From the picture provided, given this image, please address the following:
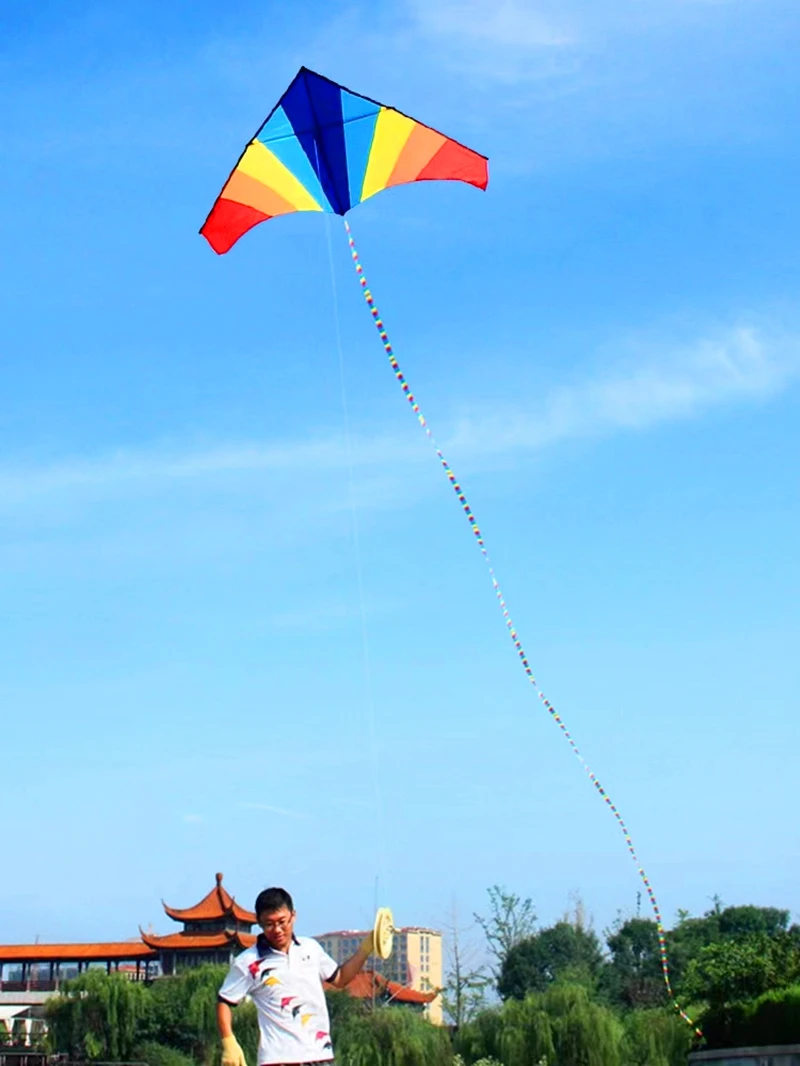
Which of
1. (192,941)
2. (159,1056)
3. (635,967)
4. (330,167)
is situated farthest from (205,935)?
(330,167)

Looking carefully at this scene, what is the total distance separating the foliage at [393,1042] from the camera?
28.1 metres

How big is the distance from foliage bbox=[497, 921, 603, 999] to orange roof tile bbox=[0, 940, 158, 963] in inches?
528

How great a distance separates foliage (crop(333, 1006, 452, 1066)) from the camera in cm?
2809

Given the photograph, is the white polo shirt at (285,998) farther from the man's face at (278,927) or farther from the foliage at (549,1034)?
the foliage at (549,1034)

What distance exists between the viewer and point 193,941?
146ft

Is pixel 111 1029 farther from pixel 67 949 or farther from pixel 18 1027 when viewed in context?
pixel 67 949

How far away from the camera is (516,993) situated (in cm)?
4959

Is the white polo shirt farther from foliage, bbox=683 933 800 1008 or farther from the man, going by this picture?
foliage, bbox=683 933 800 1008

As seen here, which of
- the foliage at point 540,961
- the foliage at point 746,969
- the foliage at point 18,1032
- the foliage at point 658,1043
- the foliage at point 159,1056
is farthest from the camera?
the foliage at point 540,961

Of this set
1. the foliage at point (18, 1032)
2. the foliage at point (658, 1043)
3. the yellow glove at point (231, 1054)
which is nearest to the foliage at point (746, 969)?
the foliage at point (658, 1043)

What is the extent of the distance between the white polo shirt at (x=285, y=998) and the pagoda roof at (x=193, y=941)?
39981mm

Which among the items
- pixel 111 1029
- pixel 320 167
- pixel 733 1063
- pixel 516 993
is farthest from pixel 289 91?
pixel 516 993

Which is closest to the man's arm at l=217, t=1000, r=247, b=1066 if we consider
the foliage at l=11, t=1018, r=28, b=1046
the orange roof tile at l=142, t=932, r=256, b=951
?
the foliage at l=11, t=1018, r=28, b=1046

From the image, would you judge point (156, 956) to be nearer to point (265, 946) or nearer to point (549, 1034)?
point (549, 1034)
